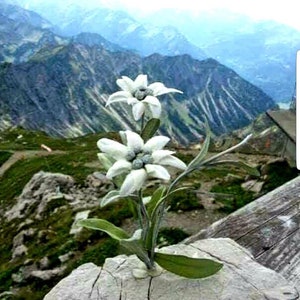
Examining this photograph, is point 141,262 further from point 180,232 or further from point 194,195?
point 194,195

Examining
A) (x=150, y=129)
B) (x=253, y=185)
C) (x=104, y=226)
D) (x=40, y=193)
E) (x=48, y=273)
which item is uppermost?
(x=150, y=129)

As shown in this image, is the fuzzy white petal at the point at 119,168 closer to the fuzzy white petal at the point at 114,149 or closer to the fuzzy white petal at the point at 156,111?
the fuzzy white petal at the point at 114,149

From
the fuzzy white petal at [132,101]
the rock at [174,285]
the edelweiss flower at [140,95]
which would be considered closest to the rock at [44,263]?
the rock at [174,285]

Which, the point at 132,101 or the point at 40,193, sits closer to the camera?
the point at 132,101

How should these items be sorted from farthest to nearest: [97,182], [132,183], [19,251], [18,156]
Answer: [18,156] < [97,182] < [19,251] < [132,183]

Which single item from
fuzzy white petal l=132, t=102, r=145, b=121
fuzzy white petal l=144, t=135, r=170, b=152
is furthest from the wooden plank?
fuzzy white petal l=144, t=135, r=170, b=152

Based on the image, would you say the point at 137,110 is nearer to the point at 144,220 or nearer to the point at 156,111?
the point at 156,111

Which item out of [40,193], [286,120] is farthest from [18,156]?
[286,120]
